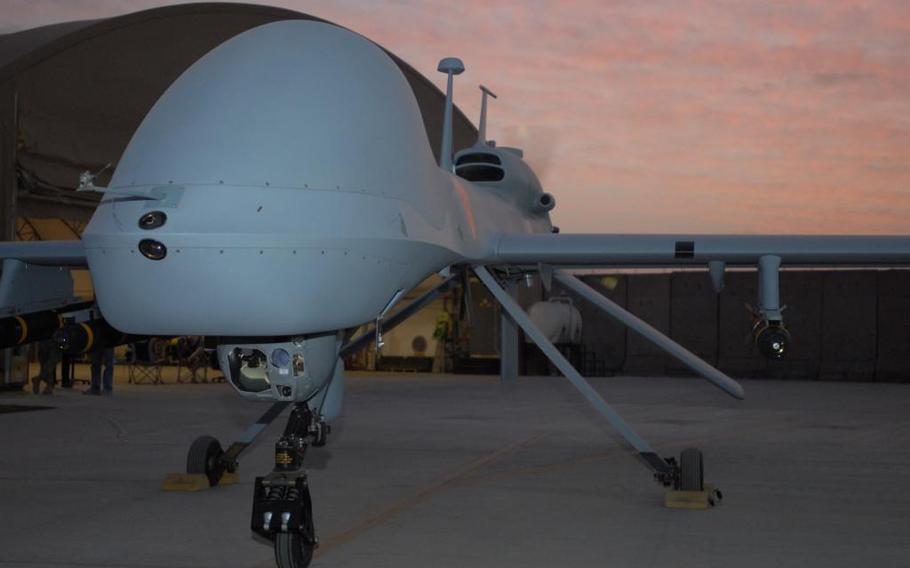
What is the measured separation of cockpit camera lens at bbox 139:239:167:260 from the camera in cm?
684

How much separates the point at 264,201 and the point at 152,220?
70 cm

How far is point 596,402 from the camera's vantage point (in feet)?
36.1

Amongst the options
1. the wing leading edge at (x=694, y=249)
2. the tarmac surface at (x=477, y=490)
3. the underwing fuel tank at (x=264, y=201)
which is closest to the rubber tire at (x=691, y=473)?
the tarmac surface at (x=477, y=490)

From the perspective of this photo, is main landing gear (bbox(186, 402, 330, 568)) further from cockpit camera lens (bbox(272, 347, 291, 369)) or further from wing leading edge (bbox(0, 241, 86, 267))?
wing leading edge (bbox(0, 241, 86, 267))

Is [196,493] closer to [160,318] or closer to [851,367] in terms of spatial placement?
[160,318]

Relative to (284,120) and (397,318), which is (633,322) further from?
(284,120)

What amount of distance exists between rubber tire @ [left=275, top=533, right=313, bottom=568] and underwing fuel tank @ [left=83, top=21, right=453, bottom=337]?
1445mm

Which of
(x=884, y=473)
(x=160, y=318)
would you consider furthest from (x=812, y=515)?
(x=160, y=318)

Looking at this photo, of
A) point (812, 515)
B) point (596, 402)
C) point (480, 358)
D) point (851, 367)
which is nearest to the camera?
point (812, 515)

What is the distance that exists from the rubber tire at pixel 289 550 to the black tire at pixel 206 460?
390 centimetres

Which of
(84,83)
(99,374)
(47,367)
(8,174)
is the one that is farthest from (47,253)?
(84,83)

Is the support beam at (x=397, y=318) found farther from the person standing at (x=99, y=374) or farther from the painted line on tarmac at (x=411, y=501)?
the person standing at (x=99, y=374)

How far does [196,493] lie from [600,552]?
14.6 ft

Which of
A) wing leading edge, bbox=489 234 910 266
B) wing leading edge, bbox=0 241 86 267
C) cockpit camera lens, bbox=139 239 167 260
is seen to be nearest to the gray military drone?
cockpit camera lens, bbox=139 239 167 260
